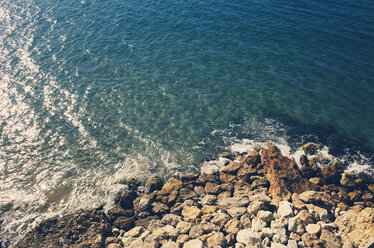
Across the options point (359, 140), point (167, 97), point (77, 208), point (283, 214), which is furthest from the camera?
point (167, 97)

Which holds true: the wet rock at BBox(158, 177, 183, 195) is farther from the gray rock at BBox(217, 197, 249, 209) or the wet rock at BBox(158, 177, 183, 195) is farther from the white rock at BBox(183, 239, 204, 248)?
the white rock at BBox(183, 239, 204, 248)

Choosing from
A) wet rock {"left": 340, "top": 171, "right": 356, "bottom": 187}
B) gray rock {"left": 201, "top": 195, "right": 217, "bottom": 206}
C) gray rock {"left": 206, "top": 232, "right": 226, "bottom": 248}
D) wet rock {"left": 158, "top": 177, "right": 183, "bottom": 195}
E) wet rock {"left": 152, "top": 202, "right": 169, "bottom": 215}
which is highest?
gray rock {"left": 206, "top": 232, "right": 226, "bottom": 248}

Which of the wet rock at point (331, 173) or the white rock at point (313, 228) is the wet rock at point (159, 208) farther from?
the wet rock at point (331, 173)

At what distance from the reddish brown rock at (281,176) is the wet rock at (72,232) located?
50.0 feet

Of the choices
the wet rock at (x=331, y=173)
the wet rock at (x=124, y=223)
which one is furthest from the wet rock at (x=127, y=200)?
the wet rock at (x=331, y=173)

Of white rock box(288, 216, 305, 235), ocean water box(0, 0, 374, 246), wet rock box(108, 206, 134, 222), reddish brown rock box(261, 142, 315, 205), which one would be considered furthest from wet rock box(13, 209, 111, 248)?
reddish brown rock box(261, 142, 315, 205)

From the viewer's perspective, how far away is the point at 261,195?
843 inches

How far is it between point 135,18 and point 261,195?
4309 cm

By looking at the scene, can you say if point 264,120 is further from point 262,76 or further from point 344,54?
point 344,54

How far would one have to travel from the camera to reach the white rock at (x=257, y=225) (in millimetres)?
18234

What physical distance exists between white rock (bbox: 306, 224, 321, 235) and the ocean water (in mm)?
10400

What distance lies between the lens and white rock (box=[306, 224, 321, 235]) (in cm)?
1780

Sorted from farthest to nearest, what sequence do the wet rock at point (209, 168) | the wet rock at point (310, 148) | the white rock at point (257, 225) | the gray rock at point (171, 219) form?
the wet rock at point (310, 148) < the wet rock at point (209, 168) < the gray rock at point (171, 219) < the white rock at point (257, 225)

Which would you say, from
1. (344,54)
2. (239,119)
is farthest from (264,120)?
(344,54)
